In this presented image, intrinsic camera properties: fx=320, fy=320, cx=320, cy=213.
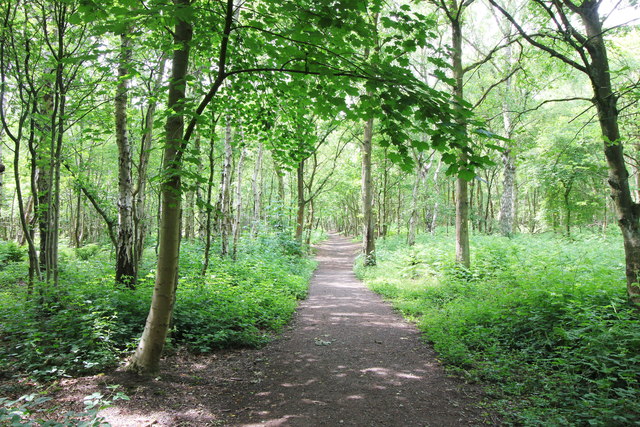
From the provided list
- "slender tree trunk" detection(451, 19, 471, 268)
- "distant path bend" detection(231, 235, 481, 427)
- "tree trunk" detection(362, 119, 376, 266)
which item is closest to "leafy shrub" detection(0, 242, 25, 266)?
"distant path bend" detection(231, 235, 481, 427)

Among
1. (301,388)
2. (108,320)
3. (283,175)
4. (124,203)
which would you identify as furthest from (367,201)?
(108,320)

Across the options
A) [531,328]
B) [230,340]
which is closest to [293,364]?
[230,340]

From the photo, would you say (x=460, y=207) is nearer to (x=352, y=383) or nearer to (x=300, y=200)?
(x=352, y=383)

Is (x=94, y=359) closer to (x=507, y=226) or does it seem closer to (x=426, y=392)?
(x=426, y=392)

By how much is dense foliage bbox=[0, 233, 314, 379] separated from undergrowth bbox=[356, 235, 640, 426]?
3545mm

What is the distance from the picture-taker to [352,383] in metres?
4.35

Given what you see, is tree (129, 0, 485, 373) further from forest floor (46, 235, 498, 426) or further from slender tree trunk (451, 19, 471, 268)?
slender tree trunk (451, 19, 471, 268)

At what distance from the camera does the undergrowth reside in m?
3.37

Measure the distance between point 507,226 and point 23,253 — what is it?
2425 centimetres

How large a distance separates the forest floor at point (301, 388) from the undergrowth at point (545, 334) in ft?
1.51

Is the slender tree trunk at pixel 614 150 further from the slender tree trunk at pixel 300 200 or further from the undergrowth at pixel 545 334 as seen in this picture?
the slender tree trunk at pixel 300 200

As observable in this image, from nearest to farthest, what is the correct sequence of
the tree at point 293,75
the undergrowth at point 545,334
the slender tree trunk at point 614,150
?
the tree at point 293,75 < the undergrowth at point 545,334 < the slender tree trunk at point 614,150

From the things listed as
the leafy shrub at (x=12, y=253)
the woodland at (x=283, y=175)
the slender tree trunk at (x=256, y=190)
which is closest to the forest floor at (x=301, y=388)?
the woodland at (x=283, y=175)

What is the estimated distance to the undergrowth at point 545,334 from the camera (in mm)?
3371
